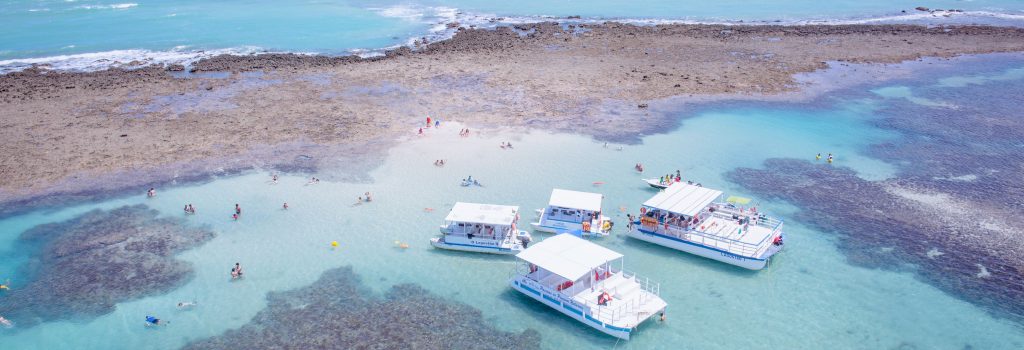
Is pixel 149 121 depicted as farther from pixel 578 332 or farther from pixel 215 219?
pixel 578 332

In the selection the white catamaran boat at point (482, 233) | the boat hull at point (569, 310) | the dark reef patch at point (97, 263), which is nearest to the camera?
the boat hull at point (569, 310)

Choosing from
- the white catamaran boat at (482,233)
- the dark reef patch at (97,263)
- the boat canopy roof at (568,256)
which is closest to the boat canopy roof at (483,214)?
the white catamaran boat at (482,233)

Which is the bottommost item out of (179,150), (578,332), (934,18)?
(578,332)

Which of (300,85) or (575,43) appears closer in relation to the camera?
(300,85)

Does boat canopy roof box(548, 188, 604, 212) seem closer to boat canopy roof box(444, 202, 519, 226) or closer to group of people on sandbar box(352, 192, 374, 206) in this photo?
boat canopy roof box(444, 202, 519, 226)

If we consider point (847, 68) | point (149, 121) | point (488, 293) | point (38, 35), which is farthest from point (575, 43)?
point (38, 35)

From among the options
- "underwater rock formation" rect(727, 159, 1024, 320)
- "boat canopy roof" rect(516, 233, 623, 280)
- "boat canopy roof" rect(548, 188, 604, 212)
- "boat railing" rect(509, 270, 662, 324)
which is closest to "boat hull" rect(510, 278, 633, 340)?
"boat railing" rect(509, 270, 662, 324)

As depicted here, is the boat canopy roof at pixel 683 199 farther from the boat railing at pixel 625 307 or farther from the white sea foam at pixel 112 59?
the white sea foam at pixel 112 59
